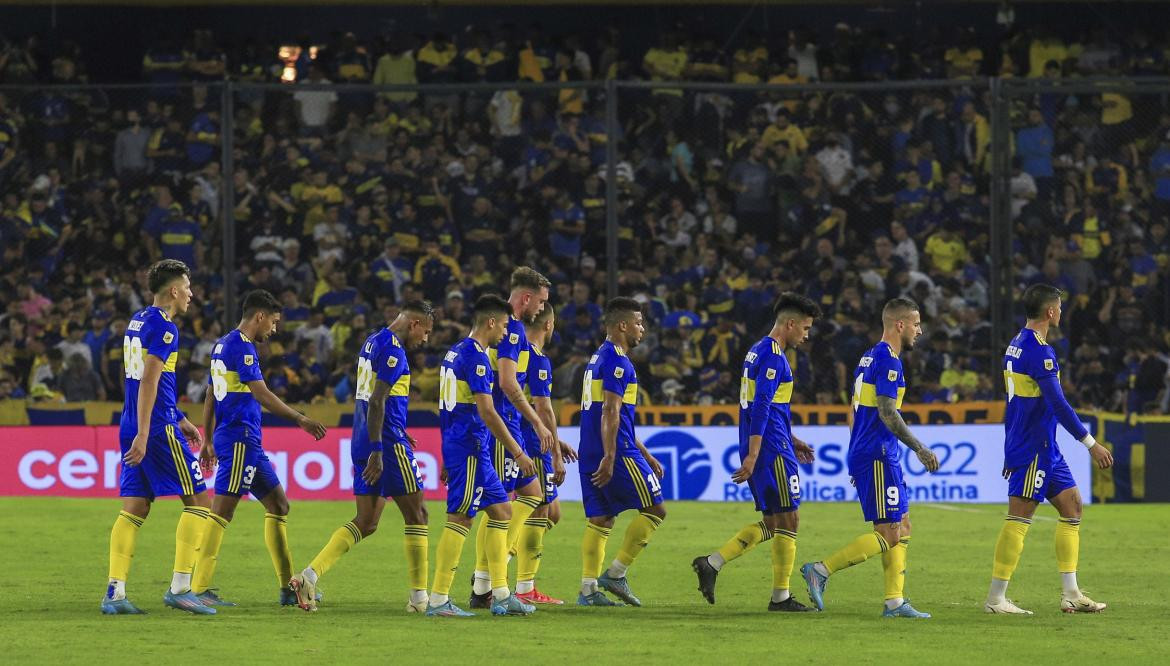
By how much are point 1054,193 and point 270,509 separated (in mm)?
15867

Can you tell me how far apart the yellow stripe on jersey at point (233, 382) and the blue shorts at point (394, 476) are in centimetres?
88

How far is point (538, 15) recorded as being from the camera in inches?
1134

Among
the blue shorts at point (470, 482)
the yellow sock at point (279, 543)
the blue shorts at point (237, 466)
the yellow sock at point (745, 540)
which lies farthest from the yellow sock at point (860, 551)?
the blue shorts at point (237, 466)

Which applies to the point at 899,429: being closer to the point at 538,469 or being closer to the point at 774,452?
the point at 774,452

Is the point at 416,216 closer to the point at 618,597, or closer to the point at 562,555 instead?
the point at 562,555

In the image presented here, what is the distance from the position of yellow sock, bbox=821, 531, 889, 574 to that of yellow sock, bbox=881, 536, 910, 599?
0.19 feet

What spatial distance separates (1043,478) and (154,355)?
18.7 ft

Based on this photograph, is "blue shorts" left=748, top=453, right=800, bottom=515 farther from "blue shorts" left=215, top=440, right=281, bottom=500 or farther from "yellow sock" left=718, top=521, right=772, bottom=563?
"blue shorts" left=215, top=440, right=281, bottom=500

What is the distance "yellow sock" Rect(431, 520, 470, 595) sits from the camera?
36.0ft

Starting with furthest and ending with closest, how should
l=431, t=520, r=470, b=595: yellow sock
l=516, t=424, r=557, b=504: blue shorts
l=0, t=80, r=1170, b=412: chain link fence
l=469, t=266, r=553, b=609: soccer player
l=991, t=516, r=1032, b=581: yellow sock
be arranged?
l=0, t=80, r=1170, b=412: chain link fence < l=516, t=424, r=557, b=504: blue shorts < l=469, t=266, r=553, b=609: soccer player < l=991, t=516, r=1032, b=581: yellow sock < l=431, t=520, r=470, b=595: yellow sock

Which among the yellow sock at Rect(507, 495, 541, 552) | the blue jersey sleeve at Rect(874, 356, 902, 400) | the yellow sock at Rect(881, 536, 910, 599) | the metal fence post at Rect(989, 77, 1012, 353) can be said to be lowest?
the yellow sock at Rect(881, 536, 910, 599)

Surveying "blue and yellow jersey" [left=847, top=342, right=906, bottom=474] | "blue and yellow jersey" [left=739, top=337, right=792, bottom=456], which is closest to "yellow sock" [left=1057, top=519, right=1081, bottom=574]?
"blue and yellow jersey" [left=847, top=342, right=906, bottom=474]

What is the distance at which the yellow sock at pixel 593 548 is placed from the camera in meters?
11.9

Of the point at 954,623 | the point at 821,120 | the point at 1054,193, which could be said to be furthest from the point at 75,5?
the point at 954,623
